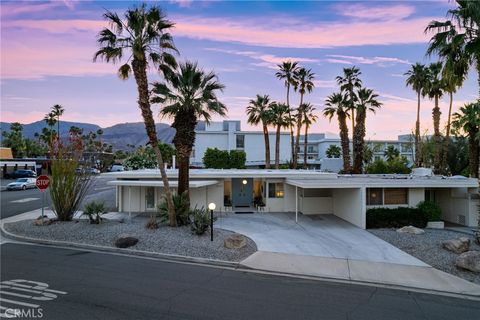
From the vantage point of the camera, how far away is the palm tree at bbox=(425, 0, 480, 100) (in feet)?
41.6

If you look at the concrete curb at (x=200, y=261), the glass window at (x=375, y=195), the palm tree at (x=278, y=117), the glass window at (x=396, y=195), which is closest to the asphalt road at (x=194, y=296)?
the concrete curb at (x=200, y=261)

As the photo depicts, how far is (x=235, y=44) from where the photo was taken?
79.0ft

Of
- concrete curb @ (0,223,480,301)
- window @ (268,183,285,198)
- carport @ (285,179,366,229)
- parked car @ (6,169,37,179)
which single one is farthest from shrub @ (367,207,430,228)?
parked car @ (6,169,37,179)

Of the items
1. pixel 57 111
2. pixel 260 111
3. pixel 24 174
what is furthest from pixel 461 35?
pixel 57 111

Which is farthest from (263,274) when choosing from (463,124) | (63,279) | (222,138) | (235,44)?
(222,138)

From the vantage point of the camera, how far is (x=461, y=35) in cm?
1327

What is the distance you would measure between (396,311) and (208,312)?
4702 mm

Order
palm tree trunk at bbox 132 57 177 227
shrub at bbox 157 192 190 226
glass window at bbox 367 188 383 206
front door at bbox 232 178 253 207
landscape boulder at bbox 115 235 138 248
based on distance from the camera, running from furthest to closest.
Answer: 1. front door at bbox 232 178 253 207
2. glass window at bbox 367 188 383 206
3. shrub at bbox 157 192 190 226
4. palm tree trunk at bbox 132 57 177 227
5. landscape boulder at bbox 115 235 138 248

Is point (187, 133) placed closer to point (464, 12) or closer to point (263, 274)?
point (263, 274)

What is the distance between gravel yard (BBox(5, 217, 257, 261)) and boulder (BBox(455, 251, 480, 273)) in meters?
7.49

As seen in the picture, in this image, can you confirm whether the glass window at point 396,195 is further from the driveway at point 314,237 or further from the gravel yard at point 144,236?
the gravel yard at point 144,236

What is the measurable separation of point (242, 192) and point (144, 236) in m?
10.7

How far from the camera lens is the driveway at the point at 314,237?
41.9ft

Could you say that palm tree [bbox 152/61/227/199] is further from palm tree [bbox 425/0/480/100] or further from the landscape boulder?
palm tree [bbox 425/0/480/100]
